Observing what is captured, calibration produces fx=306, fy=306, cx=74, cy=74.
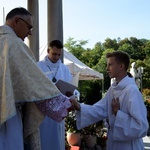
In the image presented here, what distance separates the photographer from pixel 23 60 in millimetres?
2174

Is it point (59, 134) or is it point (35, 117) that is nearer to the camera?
point (35, 117)

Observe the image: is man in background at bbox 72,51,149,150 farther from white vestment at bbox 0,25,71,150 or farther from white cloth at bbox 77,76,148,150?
white vestment at bbox 0,25,71,150

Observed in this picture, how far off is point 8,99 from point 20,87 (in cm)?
12

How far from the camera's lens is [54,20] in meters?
6.34

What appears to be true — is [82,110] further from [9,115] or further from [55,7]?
[55,7]

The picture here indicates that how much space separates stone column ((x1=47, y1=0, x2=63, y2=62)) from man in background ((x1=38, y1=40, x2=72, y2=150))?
82.2 inches

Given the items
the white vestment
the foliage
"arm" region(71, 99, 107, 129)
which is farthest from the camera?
the foliage

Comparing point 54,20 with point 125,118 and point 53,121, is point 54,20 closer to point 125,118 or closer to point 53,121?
point 53,121

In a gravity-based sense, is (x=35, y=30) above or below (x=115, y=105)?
above

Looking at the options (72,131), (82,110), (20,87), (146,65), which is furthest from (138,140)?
(146,65)

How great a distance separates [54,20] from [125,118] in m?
3.95

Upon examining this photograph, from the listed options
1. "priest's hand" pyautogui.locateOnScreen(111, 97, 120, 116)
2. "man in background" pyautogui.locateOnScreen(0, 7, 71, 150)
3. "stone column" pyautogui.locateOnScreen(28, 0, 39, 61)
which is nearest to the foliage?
"stone column" pyautogui.locateOnScreen(28, 0, 39, 61)

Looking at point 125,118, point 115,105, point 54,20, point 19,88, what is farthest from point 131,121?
point 54,20

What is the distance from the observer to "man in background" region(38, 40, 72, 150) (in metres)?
3.70
